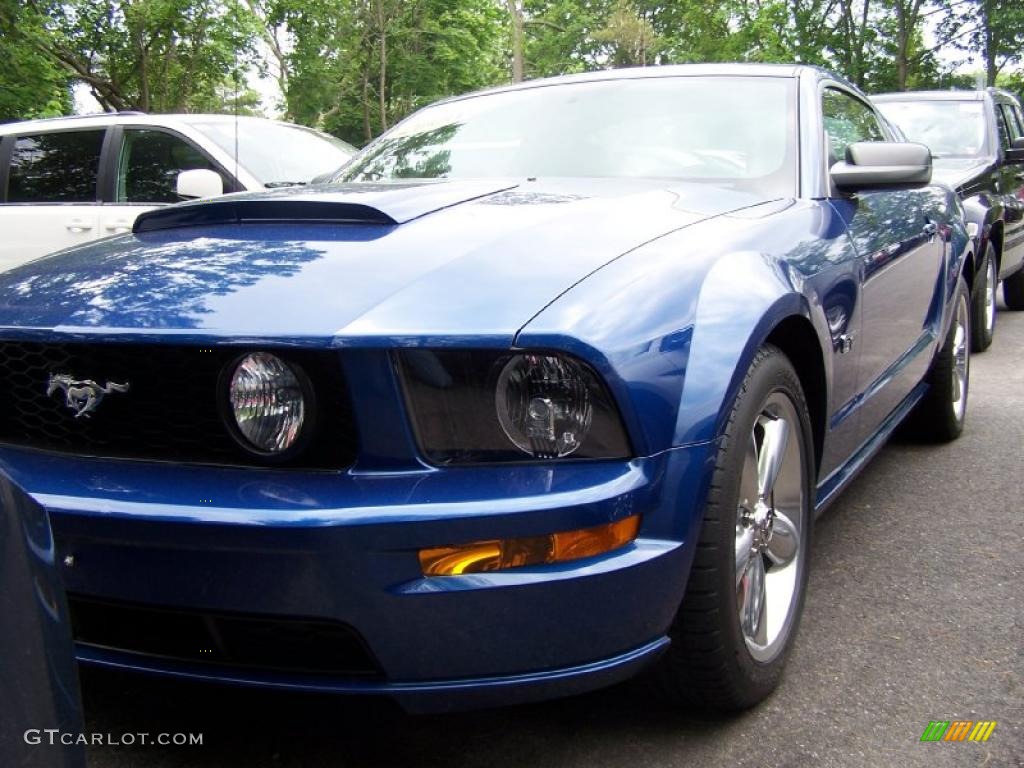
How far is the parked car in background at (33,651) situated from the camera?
1.07 metres

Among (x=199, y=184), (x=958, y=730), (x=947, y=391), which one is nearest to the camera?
(x=958, y=730)

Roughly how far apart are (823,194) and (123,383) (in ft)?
6.55

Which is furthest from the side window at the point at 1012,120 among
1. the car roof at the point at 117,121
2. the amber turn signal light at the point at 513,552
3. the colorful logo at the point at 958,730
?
the amber turn signal light at the point at 513,552

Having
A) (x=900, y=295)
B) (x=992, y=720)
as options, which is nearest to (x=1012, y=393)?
(x=900, y=295)

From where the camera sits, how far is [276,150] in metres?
6.29

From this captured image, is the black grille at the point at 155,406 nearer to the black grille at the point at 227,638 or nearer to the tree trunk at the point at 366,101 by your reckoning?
the black grille at the point at 227,638

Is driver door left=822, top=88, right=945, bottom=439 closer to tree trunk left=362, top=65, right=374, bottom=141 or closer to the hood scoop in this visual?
the hood scoop

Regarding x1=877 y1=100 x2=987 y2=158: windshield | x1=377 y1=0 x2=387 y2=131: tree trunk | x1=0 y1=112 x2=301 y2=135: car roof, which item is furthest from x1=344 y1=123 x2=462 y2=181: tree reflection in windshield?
x1=377 y1=0 x2=387 y2=131: tree trunk

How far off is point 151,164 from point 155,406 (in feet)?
15.9

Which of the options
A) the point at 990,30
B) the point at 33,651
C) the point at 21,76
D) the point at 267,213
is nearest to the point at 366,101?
the point at 21,76

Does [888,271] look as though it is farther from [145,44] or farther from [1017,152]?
[145,44]

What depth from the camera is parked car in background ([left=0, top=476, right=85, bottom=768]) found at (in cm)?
107

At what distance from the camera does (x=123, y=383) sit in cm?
195

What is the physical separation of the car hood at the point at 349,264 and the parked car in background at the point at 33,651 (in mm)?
672
